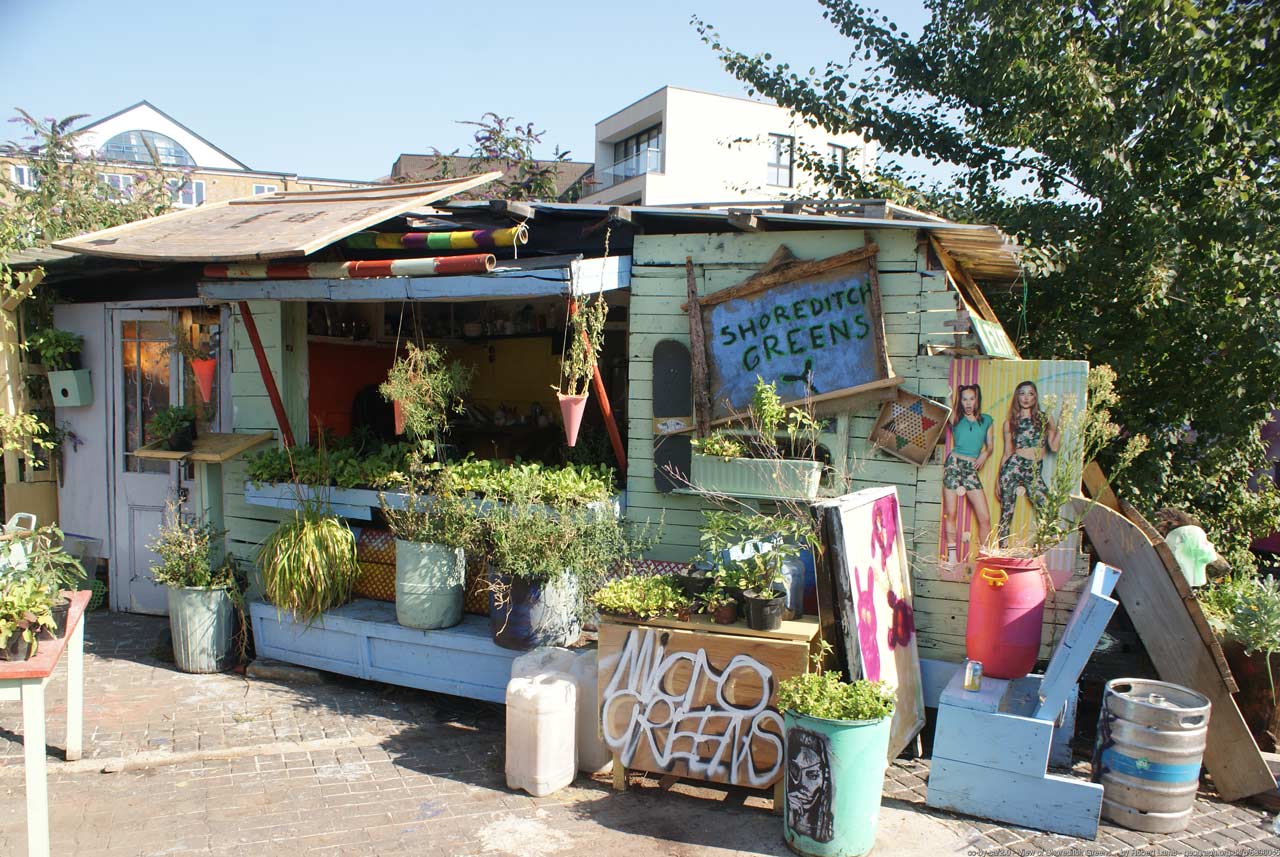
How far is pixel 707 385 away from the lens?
6152 mm

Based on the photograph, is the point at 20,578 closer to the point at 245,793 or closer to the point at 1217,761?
the point at 245,793

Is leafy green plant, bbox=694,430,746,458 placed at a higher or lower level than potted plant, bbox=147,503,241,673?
higher

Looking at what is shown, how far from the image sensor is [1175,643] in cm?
521

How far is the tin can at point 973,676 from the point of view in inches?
189

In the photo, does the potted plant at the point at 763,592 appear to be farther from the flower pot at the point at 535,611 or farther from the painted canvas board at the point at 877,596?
the flower pot at the point at 535,611

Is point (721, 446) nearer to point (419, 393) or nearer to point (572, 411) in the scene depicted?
point (572, 411)

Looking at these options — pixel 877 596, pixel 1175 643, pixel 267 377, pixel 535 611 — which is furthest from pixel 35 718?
pixel 1175 643

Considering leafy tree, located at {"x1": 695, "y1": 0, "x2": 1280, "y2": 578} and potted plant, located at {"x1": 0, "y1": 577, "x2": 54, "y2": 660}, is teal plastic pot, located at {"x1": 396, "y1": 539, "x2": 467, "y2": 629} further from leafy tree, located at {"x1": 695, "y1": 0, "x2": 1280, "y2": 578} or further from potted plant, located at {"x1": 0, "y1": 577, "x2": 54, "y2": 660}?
leafy tree, located at {"x1": 695, "y1": 0, "x2": 1280, "y2": 578}

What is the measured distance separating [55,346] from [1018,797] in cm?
861

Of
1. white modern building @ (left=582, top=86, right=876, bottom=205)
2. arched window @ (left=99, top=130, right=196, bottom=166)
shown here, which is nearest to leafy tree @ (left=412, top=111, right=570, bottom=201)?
white modern building @ (left=582, top=86, right=876, bottom=205)

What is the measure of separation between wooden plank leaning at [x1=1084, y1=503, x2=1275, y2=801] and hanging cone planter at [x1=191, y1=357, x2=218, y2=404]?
6730 millimetres

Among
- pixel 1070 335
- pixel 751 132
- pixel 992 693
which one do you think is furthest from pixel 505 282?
pixel 751 132

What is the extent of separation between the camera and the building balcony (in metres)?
29.4

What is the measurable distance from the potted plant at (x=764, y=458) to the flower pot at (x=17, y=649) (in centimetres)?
368
